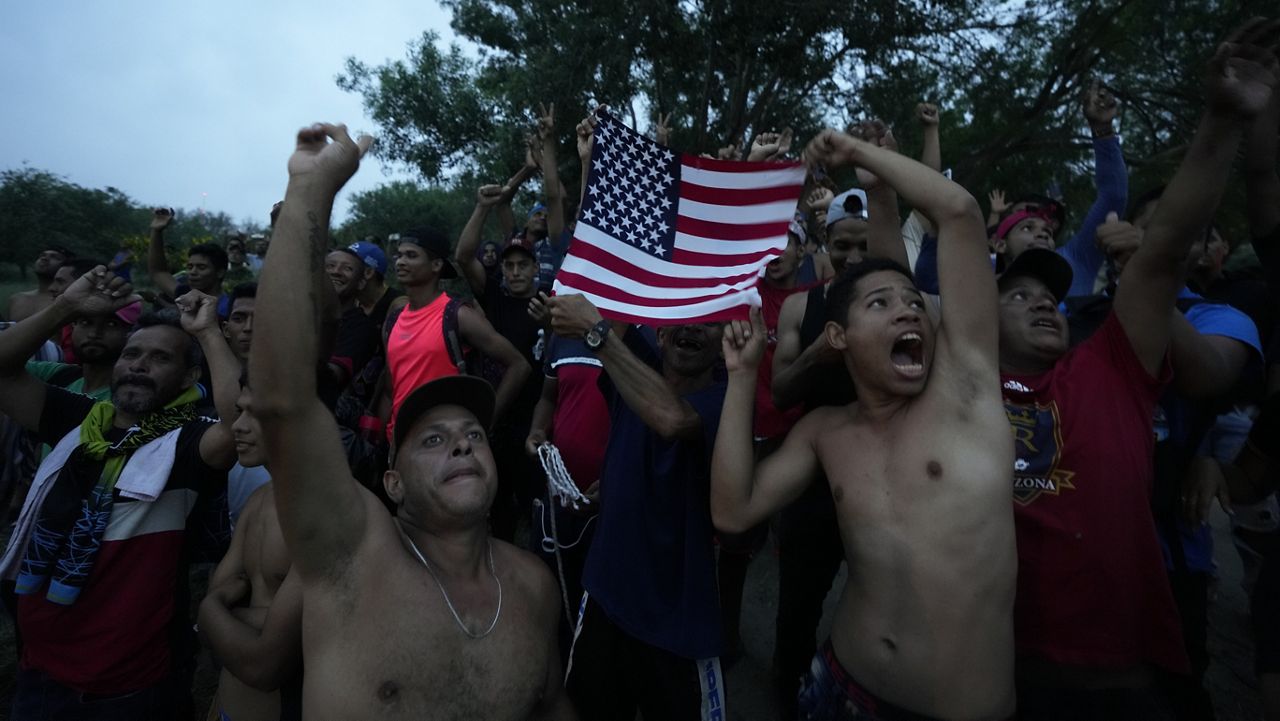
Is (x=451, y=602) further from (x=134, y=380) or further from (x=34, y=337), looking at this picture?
(x=34, y=337)

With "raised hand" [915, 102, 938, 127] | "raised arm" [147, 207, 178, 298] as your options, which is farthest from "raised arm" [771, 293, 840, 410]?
"raised arm" [147, 207, 178, 298]

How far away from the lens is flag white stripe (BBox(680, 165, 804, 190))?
3.03m

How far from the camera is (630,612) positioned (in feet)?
8.57

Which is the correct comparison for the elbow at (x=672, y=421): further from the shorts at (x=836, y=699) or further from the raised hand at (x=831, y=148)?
the raised hand at (x=831, y=148)

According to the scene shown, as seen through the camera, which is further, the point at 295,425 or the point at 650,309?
the point at 650,309

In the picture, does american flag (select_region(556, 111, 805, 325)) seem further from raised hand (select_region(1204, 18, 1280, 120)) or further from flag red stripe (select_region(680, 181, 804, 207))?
raised hand (select_region(1204, 18, 1280, 120))

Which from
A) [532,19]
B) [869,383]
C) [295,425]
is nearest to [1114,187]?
[869,383]

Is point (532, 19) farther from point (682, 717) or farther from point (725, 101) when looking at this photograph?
point (682, 717)

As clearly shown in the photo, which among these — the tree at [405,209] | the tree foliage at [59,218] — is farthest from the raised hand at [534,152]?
the tree at [405,209]

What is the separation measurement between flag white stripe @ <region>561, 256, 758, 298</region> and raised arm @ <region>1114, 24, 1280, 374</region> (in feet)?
4.66

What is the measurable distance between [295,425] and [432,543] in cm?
69

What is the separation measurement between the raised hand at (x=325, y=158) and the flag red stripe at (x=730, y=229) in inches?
64.5

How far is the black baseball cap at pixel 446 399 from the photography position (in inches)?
93.8

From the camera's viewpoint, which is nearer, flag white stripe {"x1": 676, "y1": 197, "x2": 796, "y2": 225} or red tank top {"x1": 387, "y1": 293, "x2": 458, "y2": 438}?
flag white stripe {"x1": 676, "y1": 197, "x2": 796, "y2": 225}
